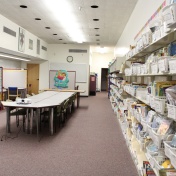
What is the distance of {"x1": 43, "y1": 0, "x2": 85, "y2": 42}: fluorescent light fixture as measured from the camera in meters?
5.11

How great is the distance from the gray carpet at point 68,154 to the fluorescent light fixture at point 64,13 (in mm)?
3269

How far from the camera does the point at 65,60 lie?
12180 millimetres

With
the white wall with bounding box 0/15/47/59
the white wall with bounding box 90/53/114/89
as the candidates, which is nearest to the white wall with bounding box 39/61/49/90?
the white wall with bounding box 0/15/47/59

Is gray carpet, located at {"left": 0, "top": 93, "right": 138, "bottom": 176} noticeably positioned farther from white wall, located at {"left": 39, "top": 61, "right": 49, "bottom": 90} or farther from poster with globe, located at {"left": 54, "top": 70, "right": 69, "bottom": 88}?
white wall, located at {"left": 39, "top": 61, "right": 49, "bottom": 90}

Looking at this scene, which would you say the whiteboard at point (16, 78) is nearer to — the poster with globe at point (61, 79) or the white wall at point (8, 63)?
the white wall at point (8, 63)

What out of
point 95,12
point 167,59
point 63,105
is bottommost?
point 63,105

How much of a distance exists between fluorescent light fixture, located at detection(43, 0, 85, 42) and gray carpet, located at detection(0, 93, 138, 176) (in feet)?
10.7

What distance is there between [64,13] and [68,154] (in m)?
4.31

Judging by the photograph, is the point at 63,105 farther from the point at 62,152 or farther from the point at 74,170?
the point at 74,170

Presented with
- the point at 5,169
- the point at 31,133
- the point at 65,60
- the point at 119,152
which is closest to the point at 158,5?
the point at 119,152

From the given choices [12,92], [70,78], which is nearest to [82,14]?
[12,92]

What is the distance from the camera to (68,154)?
3412 millimetres

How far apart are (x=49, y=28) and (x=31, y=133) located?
4.91 meters

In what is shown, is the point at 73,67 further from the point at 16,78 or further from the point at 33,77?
the point at 16,78
